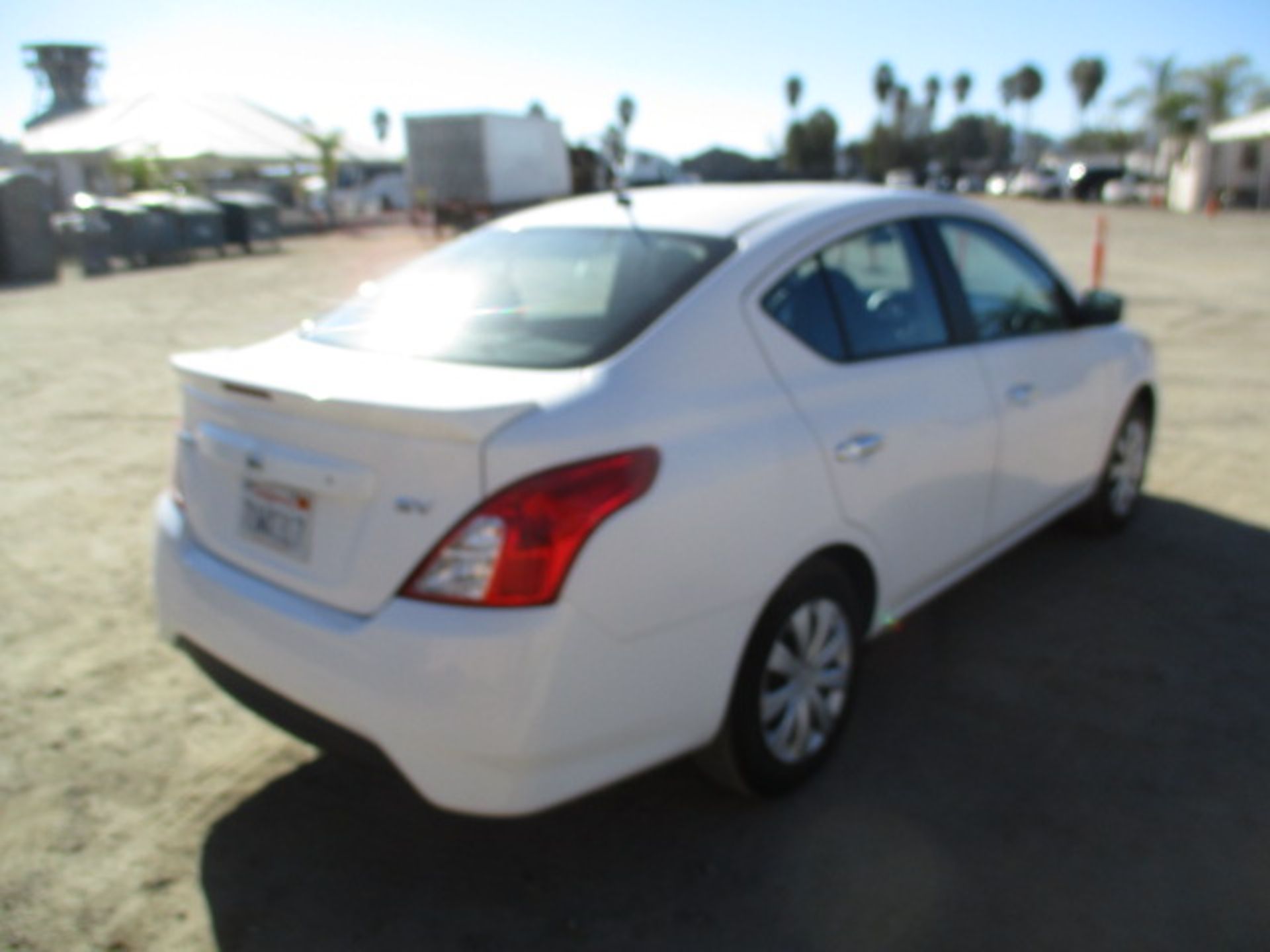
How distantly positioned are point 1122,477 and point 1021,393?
1.38 meters

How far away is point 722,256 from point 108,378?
793 cm

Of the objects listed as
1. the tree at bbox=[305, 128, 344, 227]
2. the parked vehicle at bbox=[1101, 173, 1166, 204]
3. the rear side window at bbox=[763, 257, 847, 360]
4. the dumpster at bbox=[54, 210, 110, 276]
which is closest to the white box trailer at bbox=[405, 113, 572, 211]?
the tree at bbox=[305, 128, 344, 227]

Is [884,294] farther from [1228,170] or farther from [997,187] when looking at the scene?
[997,187]

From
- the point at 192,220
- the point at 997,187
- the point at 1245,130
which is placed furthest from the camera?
the point at 997,187

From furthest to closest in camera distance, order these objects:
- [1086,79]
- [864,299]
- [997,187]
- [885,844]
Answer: [1086,79], [997,187], [864,299], [885,844]

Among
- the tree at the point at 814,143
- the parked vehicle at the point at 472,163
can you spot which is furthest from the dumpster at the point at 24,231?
the tree at the point at 814,143

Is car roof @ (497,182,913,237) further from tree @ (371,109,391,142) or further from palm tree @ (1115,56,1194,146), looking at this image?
tree @ (371,109,391,142)

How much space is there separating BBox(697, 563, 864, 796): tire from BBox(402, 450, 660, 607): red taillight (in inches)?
26.3

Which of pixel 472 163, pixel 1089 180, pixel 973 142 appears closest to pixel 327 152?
pixel 472 163

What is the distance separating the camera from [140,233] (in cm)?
2197

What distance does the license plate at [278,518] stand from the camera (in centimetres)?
244

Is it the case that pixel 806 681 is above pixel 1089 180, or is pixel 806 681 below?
below

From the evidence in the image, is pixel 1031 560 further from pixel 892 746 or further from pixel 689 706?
pixel 689 706

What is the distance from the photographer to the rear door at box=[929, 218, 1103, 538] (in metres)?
3.63
